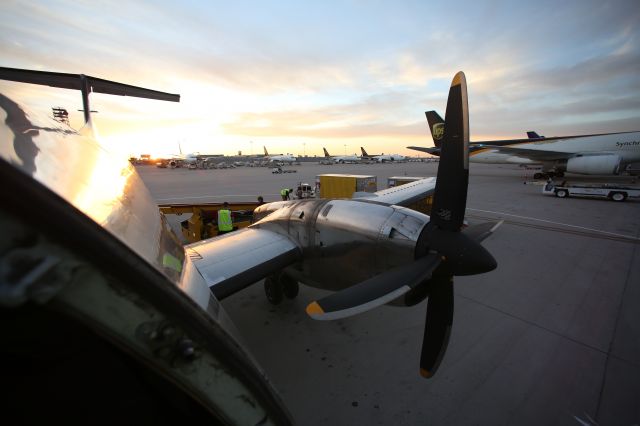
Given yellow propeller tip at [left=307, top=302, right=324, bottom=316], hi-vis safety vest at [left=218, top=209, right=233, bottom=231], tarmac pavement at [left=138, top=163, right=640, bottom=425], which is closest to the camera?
yellow propeller tip at [left=307, top=302, right=324, bottom=316]

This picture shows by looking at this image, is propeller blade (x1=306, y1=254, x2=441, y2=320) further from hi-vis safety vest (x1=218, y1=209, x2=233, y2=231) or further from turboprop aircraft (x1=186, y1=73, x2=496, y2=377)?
hi-vis safety vest (x1=218, y1=209, x2=233, y2=231)

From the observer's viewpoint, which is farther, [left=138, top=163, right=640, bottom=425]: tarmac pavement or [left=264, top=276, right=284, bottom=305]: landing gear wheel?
[left=264, top=276, right=284, bottom=305]: landing gear wheel

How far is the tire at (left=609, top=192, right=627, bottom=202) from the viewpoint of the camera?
17203 millimetres

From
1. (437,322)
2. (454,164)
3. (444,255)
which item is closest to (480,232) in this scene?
(444,255)

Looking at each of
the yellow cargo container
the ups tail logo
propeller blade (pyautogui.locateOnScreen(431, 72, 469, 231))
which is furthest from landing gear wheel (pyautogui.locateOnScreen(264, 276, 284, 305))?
the ups tail logo

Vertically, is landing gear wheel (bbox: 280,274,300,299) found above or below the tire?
below

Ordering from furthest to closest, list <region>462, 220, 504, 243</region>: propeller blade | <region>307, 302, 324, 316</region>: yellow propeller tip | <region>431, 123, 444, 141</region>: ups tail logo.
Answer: <region>431, 123, 444, 141</region>: ups tail logo
<region>462, 220, 504, 243</region>: propeller blade
<region>307, 302, 324, 316</region>: yellow propeller tip

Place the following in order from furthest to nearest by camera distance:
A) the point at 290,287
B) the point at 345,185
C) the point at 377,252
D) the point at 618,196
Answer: the point at 618,196 → the point at 345,185 → the point at 290,287 → the point at 377,252

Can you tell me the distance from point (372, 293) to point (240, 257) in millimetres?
2334

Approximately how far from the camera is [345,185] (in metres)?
14.3

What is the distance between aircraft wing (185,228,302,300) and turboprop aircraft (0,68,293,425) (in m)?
2.06

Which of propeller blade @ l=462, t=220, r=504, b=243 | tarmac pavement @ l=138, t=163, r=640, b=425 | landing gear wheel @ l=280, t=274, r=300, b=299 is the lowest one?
tarmac pavement @ l=138, t=163, r=640, b=425

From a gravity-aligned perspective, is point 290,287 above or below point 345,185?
below

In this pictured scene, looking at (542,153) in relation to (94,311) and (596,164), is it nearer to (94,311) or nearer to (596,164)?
(596,164)
